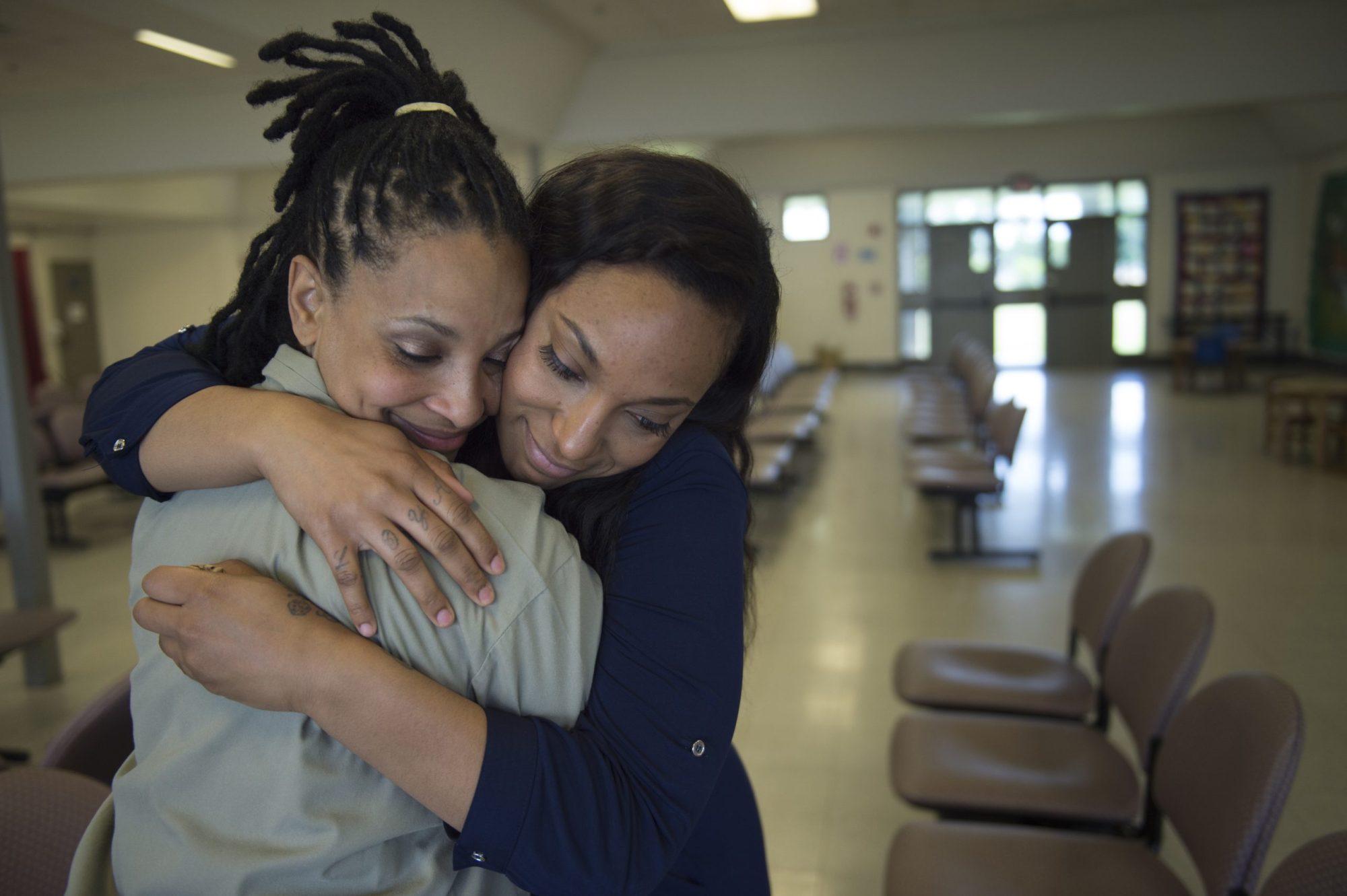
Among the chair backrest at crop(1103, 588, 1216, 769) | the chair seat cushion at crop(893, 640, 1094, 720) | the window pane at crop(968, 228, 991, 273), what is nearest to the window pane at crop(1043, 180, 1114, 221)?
the window pane at crop(968, 228, 991, 273)

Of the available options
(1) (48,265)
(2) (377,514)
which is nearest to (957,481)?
Answer: (2) (377,514)

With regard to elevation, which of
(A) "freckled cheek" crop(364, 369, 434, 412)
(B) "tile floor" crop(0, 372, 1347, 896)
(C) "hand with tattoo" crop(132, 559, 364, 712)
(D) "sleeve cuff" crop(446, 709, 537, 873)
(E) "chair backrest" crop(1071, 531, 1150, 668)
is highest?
(A) "freckled cheek" crop(364, 369, 434, 412)

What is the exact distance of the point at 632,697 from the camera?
3.25ft

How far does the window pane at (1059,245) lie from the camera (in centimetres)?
1588

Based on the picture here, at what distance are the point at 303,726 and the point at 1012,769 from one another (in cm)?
212

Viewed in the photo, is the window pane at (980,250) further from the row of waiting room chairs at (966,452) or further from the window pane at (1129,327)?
the row of waiting room chairs at (966,452)

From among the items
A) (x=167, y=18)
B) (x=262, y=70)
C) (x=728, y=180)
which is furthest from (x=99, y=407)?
(x=262, y=70)

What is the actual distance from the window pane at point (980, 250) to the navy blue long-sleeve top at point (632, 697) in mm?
15969

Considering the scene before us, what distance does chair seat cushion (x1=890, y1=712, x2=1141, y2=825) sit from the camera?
2.39 m

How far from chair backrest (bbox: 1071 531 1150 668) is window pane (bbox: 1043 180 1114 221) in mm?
13904

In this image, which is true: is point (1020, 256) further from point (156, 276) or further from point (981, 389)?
point (156, 276)

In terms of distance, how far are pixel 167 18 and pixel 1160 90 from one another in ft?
20.8

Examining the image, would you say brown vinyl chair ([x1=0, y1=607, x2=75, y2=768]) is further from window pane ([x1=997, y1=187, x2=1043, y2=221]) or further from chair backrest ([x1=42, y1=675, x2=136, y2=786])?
window pane ([x1=997, y1=187, x2=1043, y2=221])

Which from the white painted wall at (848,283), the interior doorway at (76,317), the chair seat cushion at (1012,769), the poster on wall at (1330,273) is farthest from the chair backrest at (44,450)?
the poster on wall at (1330,273)
